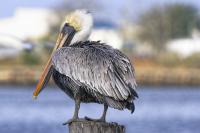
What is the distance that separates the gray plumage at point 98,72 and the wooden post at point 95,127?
0.62m

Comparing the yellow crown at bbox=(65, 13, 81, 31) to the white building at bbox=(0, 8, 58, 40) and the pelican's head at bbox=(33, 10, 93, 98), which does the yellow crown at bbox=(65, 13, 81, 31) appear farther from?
the white building at bbox=(0, 8, 58, 40)

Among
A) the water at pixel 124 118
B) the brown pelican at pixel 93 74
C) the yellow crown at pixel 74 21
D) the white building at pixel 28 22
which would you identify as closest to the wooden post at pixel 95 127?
the brown pelican at pixel 93 74

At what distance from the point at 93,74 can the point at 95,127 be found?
107cm

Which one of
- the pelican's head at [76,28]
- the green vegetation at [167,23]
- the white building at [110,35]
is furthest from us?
the green vegetation at [167,23]

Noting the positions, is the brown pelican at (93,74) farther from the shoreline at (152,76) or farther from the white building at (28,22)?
the white building at (28,22)

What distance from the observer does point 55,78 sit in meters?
9.50

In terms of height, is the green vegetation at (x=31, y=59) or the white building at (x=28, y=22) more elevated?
the white building at (x=28, y=22)

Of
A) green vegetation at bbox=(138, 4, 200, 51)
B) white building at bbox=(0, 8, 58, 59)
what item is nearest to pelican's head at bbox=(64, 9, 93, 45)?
white building at bbox=(0, 8, 58, 59)

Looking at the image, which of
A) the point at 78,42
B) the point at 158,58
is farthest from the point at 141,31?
the point at 78,42

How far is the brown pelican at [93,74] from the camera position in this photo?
879cm

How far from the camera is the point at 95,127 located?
803 centimetres

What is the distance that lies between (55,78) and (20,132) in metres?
12.7

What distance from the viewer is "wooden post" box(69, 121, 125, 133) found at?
26.3 feet

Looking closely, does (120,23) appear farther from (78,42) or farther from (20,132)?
(78,42)
